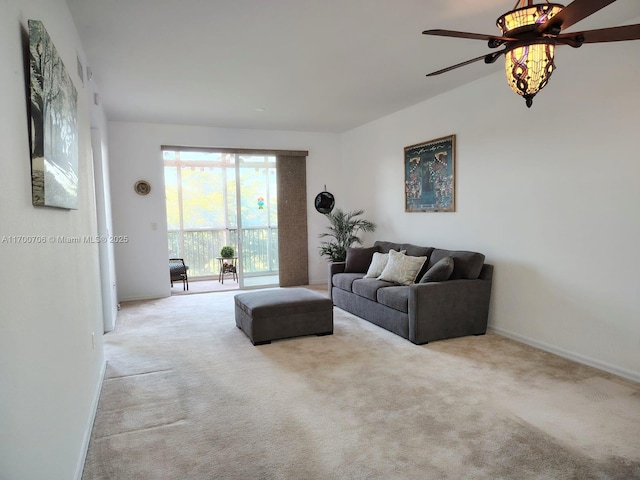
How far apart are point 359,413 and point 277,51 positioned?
2831 mm

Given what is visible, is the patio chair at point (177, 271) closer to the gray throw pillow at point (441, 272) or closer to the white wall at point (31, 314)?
the gray throw pillow at point (441, 272)

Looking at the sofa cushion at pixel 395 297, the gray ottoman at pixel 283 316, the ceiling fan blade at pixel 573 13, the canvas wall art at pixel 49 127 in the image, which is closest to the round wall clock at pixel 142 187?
the gray ottoman at pixel 283 316

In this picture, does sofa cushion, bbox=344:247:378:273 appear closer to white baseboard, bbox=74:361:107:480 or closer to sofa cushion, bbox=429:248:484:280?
sofa cushion, bbox=429:248:484:280

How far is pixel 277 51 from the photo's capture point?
3400mm

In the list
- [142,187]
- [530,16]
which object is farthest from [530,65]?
[142,187]

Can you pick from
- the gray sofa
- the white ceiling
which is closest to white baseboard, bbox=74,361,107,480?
the white ceiling

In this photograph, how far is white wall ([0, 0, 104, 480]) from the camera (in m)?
1.18

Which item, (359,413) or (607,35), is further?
(359,413)

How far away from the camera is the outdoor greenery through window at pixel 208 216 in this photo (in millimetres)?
7074

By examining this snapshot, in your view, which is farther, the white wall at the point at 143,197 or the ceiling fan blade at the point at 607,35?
the white wall at the point at 143,197

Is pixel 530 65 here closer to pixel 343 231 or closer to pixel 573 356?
pixel 573 356

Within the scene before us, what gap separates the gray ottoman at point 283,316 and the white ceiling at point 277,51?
7.23ft

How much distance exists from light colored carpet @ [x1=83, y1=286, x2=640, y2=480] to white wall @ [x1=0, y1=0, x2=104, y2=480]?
441 millimetres

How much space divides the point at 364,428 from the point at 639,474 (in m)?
1.35
